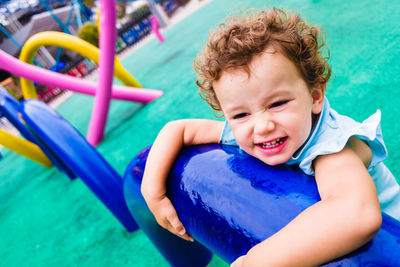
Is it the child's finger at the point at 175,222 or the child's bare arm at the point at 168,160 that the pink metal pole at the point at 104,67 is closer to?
the child's bare arm at the point at 168,160

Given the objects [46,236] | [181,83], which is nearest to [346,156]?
[46,236]

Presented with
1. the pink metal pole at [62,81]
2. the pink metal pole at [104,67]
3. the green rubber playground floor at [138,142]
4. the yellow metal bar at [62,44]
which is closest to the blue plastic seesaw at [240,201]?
the green rubber playground floor at [138,142]

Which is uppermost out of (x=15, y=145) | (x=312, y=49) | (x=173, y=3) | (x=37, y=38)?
(x=37, y=38)

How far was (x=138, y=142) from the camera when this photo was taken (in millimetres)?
3621

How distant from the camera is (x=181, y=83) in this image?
184 inches

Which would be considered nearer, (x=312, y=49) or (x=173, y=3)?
(x=312, y=49)

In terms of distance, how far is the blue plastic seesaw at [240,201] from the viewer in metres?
0.57

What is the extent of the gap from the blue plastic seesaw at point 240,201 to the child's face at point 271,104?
84 mm

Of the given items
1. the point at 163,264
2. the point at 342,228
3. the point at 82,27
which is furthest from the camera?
the point at 82,27

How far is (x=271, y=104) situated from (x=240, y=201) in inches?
11.1

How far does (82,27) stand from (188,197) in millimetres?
16140

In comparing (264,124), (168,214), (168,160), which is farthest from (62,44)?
(264,124)

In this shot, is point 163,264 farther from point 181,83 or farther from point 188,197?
point 181,83

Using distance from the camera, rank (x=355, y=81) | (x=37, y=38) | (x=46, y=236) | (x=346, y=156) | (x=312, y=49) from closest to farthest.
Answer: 1. (x=346, y=156)
2. (x=312, y=49)
3. (x=355, y=81)
4. (x=46, y=236)
5. (x=37, y=38)
